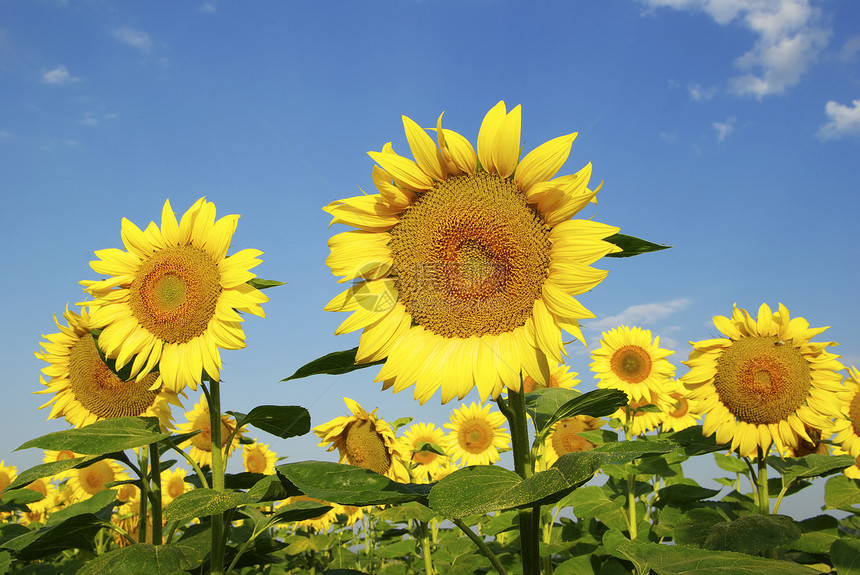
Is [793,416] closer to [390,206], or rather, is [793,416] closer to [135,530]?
[390,206]

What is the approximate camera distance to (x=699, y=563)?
84.5 inches

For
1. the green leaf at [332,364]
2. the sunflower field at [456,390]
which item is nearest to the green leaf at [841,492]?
the sunflower field at [456,390]

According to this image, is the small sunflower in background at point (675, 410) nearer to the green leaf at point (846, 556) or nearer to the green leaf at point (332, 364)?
the green leaf at point (846, 556)

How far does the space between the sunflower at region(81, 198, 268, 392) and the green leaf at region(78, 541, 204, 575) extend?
3.20ft

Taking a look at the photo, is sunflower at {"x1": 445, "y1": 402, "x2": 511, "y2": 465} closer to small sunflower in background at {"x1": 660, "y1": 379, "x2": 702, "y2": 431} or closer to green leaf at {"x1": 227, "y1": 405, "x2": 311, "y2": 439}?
small sunflower in background at {"x1": 660, "y1": 379, "x2": 702, "y2": 431}

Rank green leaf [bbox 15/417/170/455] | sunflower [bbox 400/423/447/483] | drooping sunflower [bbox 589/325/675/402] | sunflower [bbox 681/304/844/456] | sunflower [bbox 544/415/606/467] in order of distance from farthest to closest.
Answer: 1. sunflower [bbox 400/423/447/483]
2. drooping sunflower [bbox 589/325/675/402]
3. sunflower [bbox 544/415/606/467]
4. sunflower [bbox 681/304/844/456]
5. green leaf [bbox 15/417/170/455]

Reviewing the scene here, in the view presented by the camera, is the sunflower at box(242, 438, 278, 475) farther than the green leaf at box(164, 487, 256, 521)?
Yes

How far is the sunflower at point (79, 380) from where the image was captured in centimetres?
506

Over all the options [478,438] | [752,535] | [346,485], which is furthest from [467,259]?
[478,438]

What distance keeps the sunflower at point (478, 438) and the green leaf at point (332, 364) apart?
18.9 ft

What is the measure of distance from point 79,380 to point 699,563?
198 inches

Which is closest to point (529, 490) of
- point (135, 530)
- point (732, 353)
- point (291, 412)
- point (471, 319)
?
point (471, 319)

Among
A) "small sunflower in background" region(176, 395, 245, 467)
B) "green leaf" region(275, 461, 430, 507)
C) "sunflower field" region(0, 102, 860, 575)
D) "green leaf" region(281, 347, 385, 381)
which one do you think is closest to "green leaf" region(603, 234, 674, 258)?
"sunflower field" region(0, 102, 860, 575)

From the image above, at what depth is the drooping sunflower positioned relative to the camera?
277 inches
